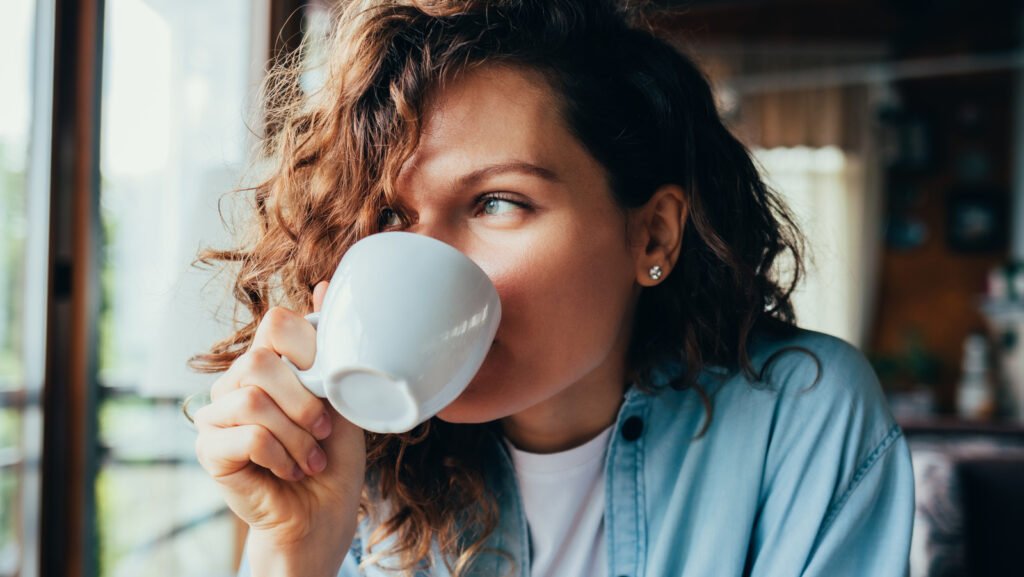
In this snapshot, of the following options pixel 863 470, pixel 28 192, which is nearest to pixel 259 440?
pixel 863 470

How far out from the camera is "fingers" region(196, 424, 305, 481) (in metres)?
0.74

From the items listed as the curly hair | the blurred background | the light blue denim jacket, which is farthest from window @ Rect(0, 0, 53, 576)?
the light blue denim jacket

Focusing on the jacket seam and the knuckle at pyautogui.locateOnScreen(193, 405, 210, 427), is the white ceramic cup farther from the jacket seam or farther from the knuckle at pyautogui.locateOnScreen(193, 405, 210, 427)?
the jacket seam

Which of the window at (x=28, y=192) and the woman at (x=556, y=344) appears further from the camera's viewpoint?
the window at (x=28, y=192)

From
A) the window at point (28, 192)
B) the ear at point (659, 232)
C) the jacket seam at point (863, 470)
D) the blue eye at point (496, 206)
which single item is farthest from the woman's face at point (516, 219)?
the window at point (28, 192)

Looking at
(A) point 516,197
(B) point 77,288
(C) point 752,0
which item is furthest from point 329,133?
(C) point 752,0

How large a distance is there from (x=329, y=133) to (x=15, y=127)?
1.09m

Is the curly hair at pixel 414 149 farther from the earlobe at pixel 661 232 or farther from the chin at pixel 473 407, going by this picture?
the chin at pixel 473 407

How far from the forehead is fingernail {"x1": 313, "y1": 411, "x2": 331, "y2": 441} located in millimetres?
283

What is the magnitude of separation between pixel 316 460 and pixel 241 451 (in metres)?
0.08

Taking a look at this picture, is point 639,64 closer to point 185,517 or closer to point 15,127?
point 15,127

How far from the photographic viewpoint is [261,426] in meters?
0.74

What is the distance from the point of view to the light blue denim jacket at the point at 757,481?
3.09ft

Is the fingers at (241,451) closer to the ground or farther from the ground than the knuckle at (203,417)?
closer to the ground
